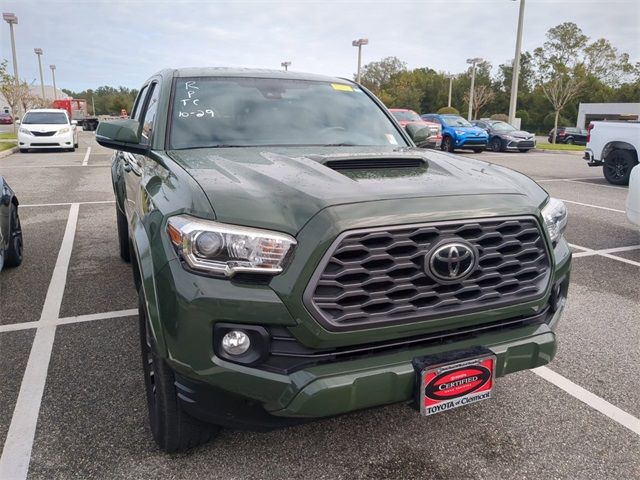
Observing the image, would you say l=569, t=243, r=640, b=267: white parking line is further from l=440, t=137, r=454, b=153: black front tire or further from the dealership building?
the dealership building

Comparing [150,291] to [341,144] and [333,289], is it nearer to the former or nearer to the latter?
[333,289]

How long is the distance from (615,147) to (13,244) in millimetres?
11600

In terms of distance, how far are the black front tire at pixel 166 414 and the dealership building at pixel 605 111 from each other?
55.9 metres

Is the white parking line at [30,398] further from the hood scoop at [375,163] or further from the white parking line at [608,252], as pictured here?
the white parking line at [608,252]

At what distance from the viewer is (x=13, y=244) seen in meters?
4.96

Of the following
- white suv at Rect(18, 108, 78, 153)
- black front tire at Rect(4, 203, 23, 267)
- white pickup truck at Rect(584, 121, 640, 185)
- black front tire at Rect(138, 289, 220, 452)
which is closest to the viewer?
black front tire at Rect(138, 289, 220, 452)

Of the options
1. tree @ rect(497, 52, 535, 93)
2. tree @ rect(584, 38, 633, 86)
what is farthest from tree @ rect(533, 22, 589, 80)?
tree @ rect(497, 52, 535, 93)

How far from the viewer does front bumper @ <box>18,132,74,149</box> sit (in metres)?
18.6

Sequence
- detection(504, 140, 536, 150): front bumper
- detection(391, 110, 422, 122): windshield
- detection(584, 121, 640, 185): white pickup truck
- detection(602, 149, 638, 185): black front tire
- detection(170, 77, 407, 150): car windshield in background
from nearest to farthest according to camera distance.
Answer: detection(170, 77, 407, 150): car windshield in background, detection(584, 121, 640, 185): white pickup truck, detection(602, 149, 638, 185): black front tire, detection(391, 110, 422, 122): windshield, detection(504, 140, 536, 150): front bumper

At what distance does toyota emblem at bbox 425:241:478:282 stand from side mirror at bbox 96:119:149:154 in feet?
6.06

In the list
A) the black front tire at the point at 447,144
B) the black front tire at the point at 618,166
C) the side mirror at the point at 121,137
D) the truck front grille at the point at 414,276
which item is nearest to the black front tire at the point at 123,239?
the side mirror at the point at 121,137

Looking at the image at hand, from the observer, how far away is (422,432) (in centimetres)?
254

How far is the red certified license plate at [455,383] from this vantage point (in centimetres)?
194

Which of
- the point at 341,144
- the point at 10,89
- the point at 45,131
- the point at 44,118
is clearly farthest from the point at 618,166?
the point at 10,89
